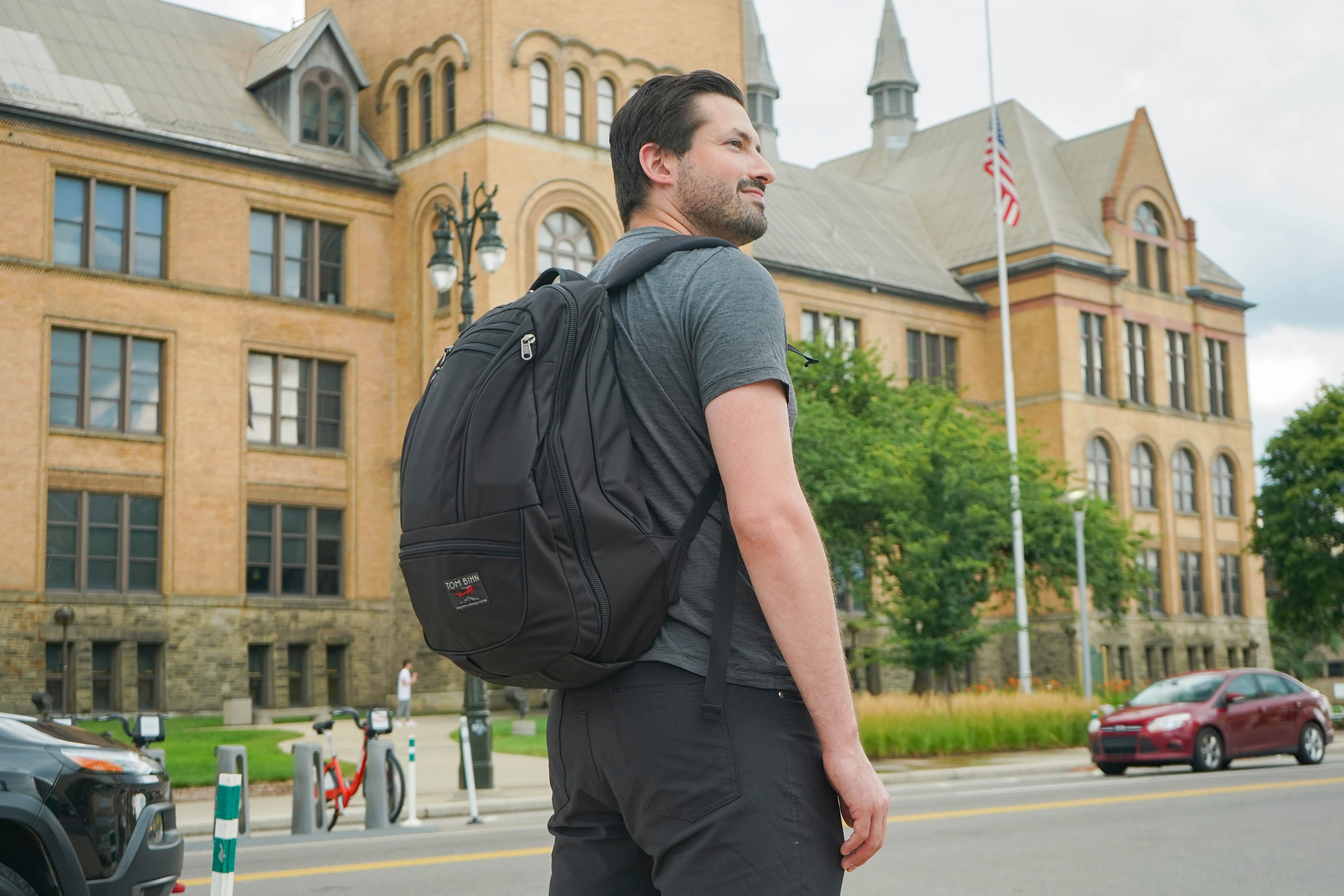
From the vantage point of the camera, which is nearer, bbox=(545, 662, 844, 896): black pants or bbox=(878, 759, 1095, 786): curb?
→ bbox=(545, 662, 844, 896): black pants

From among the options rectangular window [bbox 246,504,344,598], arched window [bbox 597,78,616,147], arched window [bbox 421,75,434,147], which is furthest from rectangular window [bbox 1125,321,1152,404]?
rectangular window [bbox 246,504,344,598]

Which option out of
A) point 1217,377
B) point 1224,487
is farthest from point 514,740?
point 1217,377

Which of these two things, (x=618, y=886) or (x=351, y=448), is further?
(x=351, y=448)

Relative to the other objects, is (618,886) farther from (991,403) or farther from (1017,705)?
(991,403)

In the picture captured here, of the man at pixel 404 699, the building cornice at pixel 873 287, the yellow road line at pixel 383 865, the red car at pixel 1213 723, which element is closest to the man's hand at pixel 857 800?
the yellow road line at pixel 383 865

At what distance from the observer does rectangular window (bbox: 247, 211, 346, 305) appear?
37.9 m

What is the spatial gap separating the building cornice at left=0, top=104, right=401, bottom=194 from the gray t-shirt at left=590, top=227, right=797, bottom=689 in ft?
116

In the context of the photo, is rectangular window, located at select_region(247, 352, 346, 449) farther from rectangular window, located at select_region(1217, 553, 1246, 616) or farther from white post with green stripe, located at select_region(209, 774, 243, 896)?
rectangular window, located at select_region(1217, 553, 1246, 616)

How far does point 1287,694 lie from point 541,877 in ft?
51.5

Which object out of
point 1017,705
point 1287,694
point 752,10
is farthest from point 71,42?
point 752,10

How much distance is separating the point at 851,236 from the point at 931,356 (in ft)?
18.0

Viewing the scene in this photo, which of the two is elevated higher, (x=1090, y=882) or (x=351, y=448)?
(x=351, y=448)

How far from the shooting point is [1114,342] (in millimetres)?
54125

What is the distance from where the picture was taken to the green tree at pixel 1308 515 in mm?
45594
